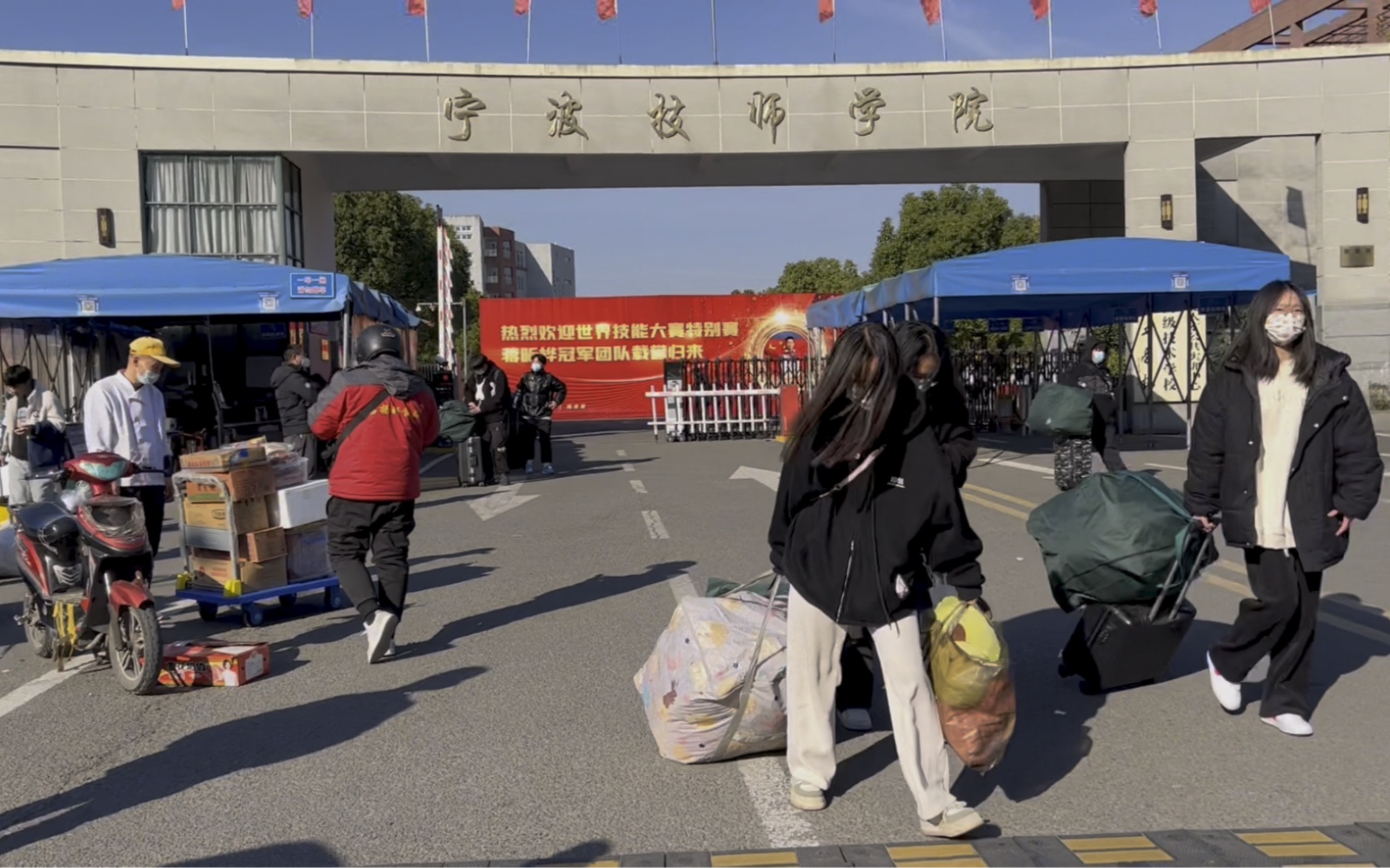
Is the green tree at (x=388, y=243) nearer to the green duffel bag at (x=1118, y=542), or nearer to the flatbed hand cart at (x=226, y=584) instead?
the flatbed hand cart at (x=226, y=584)

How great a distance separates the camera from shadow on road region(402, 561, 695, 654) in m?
7.55

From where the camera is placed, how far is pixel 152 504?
7.91m

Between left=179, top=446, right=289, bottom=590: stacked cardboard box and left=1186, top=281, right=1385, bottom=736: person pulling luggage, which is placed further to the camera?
left=179, top=446, right=289, bottom=590: stacked cardboard box

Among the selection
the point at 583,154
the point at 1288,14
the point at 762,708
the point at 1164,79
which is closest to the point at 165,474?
the point at 762,708

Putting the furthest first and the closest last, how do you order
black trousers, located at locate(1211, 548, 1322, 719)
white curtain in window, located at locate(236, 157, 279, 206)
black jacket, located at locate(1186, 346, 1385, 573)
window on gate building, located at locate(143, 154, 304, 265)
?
white curtain in window, located at locate(236, 157, 279, 206)
window on gate building, located at locate(143, 154, 304, 265)
black trousers, located at locate(1211, 548, 1322, 719)
black jacket, located at locate(1186, 346, 1385, 573)

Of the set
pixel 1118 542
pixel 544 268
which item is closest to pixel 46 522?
pixel 1118 542

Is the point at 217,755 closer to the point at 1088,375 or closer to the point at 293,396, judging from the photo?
the point at 293,396

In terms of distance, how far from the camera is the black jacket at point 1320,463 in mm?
5172

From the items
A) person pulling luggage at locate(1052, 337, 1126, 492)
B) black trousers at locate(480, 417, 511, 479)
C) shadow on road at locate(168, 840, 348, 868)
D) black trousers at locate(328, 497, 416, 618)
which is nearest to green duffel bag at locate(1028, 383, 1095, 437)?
person pulling luggage at locate(1052, 337, 1126, 492)

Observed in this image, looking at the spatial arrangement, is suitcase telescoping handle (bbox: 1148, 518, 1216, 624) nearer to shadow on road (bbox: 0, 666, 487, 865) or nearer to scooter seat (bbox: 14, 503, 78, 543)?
shadow on road (bbox: 0, 666, 487, 865)

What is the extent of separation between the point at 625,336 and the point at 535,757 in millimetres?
32912

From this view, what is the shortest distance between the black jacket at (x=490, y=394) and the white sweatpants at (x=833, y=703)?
13.0 meters

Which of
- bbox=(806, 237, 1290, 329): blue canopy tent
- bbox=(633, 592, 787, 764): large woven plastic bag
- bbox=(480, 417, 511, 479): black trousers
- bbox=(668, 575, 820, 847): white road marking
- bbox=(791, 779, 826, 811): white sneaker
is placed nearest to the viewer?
bbox=(668, 575, 820, 847): white road marking

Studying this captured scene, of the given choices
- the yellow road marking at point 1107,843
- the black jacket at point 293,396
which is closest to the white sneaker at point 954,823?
the yellow road marking at point 1107,843
